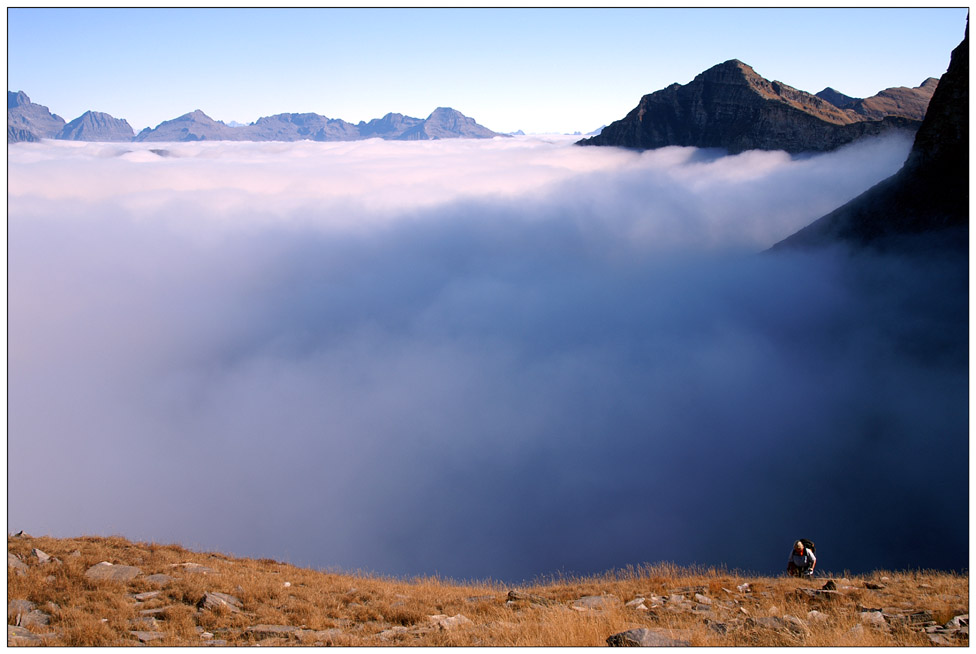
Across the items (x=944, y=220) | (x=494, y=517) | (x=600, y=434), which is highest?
(x=944, y=220)

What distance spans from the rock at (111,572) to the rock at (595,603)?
35.6 feet

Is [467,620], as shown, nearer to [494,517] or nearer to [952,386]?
[952,386]

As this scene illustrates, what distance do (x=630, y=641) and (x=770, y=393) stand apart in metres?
127

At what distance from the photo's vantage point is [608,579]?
18109 millimetres

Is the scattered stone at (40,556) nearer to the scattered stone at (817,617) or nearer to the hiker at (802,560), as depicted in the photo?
the scattered stone at (817,617)

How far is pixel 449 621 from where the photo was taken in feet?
40.2

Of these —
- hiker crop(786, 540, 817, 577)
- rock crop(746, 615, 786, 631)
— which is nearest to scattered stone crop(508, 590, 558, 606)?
rock crop(746, 615, 786, 631)

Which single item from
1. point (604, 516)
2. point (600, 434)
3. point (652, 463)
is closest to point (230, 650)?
point (604, 516)

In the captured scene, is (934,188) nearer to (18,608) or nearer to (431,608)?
(431,608)

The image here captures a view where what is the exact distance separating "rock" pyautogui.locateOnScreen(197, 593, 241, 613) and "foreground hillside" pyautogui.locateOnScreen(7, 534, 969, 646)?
0.14 feet

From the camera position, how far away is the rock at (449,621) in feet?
39.3

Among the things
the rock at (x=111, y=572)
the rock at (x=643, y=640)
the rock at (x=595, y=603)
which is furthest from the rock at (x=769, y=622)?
the rock at (x=111, y=572)

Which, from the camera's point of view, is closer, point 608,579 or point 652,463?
point 608,579

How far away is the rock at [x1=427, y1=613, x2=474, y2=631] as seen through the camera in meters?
12.0
